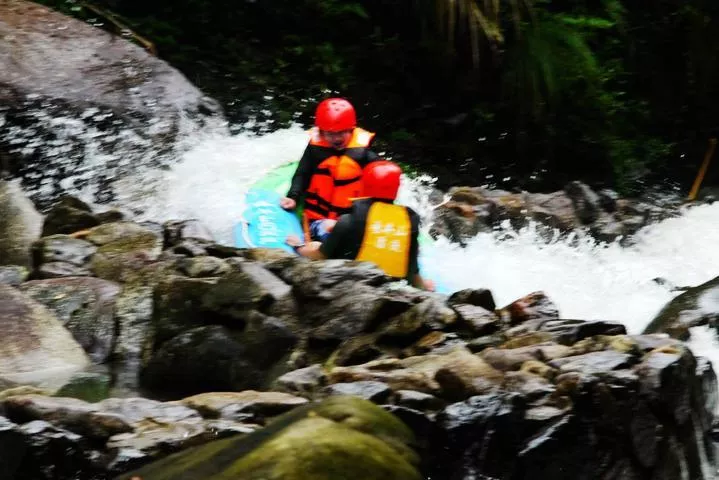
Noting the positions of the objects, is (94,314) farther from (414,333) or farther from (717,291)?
(717,291)

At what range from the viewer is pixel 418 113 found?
1010cm

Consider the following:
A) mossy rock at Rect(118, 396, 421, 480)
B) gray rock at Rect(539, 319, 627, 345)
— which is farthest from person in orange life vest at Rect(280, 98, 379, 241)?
mossy rock at Rect(118, 396, 421, 480)

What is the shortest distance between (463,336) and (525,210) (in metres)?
3.84

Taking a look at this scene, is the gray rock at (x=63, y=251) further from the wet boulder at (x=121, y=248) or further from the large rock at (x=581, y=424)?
the large rock at (x=581, y=424)

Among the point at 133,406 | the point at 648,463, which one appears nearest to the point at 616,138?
the point at 648,463

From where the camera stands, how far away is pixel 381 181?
5504 millimetres

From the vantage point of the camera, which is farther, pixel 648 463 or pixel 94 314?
pixel 94 314

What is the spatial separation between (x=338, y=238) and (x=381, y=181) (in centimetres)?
42

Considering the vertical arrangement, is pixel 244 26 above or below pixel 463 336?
above

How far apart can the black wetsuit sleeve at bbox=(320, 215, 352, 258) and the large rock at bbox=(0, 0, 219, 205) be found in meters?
2.69

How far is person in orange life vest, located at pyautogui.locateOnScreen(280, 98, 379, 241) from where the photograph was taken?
6.51 meters

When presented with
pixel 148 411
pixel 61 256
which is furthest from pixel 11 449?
pixel 61 256

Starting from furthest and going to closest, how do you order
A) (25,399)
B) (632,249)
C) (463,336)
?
(632,249) → (463,336) → (25,399)

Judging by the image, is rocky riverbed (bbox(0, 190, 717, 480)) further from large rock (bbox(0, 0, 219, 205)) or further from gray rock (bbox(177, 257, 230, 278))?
large rock (bbox(0, 0, 219, 205))
